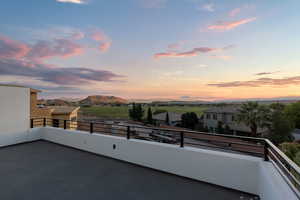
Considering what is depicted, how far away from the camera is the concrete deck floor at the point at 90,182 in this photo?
7.03 feet

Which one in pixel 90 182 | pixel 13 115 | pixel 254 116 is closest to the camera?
pixel 90 182

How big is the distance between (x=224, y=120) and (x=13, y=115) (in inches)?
830

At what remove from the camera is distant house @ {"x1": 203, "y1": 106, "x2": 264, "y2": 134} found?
17.3 m

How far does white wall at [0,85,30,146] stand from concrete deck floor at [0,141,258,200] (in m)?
1.30

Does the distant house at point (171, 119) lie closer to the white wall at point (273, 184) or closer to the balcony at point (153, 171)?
the balcony at point (153, 171)

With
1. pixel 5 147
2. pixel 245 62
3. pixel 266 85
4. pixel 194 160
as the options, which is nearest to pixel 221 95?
pixel 266 85

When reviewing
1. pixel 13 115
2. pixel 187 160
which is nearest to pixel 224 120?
pixel 187 160

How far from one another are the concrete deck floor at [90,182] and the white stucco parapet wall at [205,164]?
0.13 m

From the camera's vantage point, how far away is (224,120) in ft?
65.2

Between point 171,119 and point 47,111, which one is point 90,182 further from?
point 171,119

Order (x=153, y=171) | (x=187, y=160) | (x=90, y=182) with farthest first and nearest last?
(x=153, y=171) → (x=187, y=160) → (x=90, y=182)

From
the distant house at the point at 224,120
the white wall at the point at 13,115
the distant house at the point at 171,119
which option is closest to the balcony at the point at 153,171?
the white wall at the point at 13,115

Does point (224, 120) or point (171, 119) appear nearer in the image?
point (224, 120)

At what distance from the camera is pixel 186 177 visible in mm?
2693
